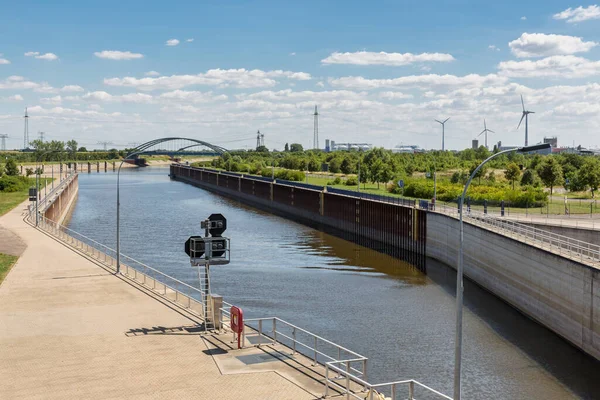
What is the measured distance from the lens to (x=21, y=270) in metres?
42.1

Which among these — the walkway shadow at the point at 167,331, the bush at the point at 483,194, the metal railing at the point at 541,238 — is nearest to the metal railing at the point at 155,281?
the walkway shadow at the point at 167,331

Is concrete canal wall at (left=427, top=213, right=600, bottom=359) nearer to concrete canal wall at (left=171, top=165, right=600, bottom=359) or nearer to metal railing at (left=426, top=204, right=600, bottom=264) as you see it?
concrete canal wall at (left=171, top=165, right=600, bottom=359)

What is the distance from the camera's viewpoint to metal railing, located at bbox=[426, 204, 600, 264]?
36.7 m

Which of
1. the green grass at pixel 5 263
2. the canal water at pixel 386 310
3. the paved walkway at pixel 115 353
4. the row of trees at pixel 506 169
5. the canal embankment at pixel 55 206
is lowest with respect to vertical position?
the canal water at pixel 386 310

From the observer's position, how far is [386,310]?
41.8 metres

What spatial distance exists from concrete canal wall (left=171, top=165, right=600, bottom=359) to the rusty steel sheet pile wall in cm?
10

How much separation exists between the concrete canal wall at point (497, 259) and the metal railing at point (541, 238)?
0.79 m

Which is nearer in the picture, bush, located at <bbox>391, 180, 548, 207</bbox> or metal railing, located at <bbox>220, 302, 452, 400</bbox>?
metal railing, located at <bbox>220, 302, 452, 400</bbox>

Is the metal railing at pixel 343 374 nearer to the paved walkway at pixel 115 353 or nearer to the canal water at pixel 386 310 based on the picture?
the paved walkway at pixel 115 353

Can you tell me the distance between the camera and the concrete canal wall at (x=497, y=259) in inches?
1319

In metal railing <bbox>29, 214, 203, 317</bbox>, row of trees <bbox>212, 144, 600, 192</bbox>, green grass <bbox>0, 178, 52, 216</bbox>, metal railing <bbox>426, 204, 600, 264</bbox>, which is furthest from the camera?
row of trees <bbox>212, 144, 600, 192</bbox>

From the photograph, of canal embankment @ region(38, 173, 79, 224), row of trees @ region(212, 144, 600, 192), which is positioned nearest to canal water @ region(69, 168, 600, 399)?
canal embankment @ region(38, 173, 79, 224)

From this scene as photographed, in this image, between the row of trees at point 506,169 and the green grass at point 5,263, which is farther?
the row of trees at point 506,169

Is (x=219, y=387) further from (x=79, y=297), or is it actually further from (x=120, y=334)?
(x=79, y=297)
